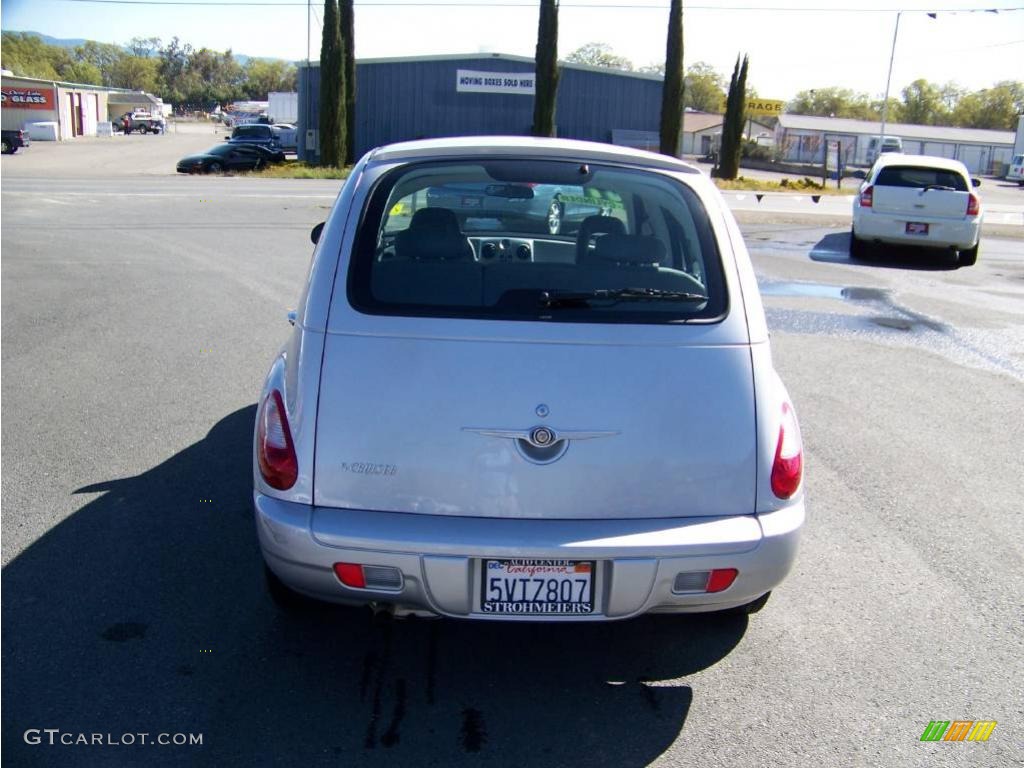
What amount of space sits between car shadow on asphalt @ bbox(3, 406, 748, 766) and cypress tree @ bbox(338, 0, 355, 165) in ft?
110

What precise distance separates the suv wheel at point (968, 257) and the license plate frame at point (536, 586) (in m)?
14.1

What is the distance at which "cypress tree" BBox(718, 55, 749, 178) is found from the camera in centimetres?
3931

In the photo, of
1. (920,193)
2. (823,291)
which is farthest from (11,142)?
(823,291)

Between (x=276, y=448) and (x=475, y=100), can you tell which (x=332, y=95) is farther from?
(x=276, y=448)

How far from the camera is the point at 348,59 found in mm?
35562

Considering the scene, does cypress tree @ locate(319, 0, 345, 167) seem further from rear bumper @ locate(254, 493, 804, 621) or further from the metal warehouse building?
rear bumper @ locate(254, 493, 804, 621)

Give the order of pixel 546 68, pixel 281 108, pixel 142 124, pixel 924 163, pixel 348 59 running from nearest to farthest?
pixel 924 163, pixel 348 59, pixel 546 68, pixel 142 124, pixel 281 108

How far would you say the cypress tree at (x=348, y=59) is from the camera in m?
35.2

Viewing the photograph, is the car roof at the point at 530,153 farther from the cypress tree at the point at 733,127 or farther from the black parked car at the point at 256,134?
the black parked car at the point at 256,134

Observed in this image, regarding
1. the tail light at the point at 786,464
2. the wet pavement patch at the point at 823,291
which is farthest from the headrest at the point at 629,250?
the wet pavement patch at the point at 823,291

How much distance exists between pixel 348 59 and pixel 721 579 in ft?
116

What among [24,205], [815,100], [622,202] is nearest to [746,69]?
[24,205]

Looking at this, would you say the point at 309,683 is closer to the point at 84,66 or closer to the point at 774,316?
the point at 774,316

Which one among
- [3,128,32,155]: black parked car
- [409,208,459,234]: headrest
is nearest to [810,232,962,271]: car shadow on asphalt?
[409,208,459,234]: headrest
